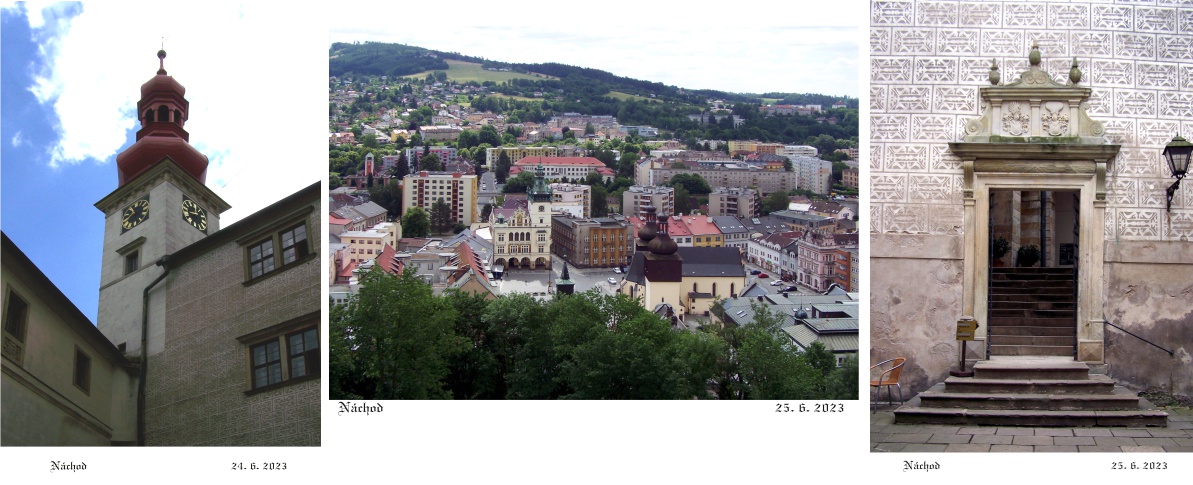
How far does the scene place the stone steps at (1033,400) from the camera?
6.83 m

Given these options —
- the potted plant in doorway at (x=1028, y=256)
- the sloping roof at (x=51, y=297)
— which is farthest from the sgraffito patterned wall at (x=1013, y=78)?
the sloping roof at (x=51, y=297)

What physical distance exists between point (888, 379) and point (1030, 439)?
3.54 ft

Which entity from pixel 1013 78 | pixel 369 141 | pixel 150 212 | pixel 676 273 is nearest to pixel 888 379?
pixel 676 273

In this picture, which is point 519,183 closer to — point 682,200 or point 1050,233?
point 682,200

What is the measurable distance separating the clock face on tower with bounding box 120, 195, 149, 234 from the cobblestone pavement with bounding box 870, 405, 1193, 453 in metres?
6.12

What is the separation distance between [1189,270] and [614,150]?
4.70 meters

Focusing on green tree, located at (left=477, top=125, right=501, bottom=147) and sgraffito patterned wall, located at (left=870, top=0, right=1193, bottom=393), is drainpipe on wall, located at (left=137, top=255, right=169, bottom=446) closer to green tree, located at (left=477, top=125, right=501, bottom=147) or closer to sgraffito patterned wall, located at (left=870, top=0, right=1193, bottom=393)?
green tree, located at (left=477, top=125, right=501, bottom=147)

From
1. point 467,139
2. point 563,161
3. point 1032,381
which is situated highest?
point 467,139

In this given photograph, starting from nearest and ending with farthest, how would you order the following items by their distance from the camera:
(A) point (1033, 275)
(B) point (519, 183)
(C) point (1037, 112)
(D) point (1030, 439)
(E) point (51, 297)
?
(D) point (1030, 439)
(C) point (1037, 112)
(E) point (51, 297)
(B) point (519, 183)
(A) point (1033, 275)

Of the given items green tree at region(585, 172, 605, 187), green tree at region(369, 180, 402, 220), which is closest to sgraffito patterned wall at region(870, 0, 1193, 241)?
green tree at region(585, 172, 605, 187)

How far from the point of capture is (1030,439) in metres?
6.65

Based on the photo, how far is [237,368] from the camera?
7.94m

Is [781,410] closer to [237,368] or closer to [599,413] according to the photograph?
[599,413]

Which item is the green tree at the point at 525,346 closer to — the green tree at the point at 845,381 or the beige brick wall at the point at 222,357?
the beige brick wall at the point at 222,357
